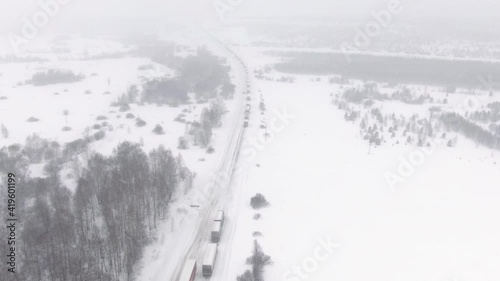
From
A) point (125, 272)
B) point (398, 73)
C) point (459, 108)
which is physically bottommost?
point (125, 272)

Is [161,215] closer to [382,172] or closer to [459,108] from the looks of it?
[382,172]

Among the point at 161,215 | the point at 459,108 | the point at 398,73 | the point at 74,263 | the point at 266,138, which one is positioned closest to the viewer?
the point at 74,263

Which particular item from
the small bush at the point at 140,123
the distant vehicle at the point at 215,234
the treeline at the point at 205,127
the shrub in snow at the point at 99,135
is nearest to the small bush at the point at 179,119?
the treeline at the point at 205,127

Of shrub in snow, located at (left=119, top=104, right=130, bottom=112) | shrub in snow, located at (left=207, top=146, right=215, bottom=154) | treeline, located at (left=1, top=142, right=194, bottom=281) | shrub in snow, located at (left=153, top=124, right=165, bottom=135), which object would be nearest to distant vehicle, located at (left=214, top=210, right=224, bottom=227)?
treeline, located at (left=1, top=142, right=194, bottom=281)

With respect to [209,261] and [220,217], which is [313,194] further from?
[209,261]

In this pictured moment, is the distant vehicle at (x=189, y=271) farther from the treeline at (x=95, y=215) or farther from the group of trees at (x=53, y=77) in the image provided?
the group of trees at (x=53, y=77)

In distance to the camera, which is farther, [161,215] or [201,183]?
[201,183]

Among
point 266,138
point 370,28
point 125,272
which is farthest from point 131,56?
point 370,28

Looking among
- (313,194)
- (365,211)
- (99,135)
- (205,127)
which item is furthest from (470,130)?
(99,135)
